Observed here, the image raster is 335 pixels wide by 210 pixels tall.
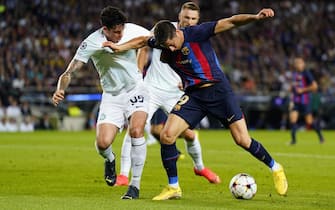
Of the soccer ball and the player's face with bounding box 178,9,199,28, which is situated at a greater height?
the player's face with bounding box 178,9,199,28

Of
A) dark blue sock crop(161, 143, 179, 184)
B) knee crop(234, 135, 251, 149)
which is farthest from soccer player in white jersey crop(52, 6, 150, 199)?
knee crop(234, 135, 251, 149)

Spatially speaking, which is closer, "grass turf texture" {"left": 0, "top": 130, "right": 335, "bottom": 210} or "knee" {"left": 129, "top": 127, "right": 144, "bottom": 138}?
"grass turf texture" {"left": 0, "top": 130, "right": 335, "bottom": 210}

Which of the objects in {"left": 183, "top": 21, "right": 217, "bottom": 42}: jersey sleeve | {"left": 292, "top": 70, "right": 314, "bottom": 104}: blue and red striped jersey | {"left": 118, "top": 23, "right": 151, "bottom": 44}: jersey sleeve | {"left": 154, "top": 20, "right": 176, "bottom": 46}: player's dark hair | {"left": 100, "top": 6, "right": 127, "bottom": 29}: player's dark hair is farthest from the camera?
{"left": 292, "top": 70, "right": 314, "bottom": 104}: blue and red striped jersey

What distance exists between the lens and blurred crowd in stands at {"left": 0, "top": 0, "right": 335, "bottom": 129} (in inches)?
1342

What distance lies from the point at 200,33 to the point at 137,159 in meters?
1.76

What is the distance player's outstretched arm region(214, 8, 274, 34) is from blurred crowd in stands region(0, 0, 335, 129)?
2252 cm

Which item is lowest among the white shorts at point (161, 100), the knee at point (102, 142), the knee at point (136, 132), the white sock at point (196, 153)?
the white sock at point (196, 153)

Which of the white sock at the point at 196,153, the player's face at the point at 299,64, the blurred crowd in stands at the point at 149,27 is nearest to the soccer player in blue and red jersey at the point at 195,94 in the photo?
the white sock at the point at 196,153

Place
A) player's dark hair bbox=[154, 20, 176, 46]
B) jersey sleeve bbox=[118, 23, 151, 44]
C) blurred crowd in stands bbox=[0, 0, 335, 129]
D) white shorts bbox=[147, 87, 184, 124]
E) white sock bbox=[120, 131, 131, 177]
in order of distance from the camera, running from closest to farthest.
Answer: player's dark hair bbox=[154, 20, 176, 46]
jersey sleeve bbox=[118, 23, 151, 44]
white sock bbox=[120, 131, 131, 177]
white shorts bbox=[147, 87, 184, 124]
blurred crowd in stands bbox=[0, 0, 335, 129]

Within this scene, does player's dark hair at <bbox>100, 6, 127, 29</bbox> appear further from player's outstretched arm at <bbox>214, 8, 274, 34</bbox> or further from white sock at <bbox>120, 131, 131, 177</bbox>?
white sock at <bbox>120, 131, 131, 177</bbox>

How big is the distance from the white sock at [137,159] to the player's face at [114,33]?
1.31 metres

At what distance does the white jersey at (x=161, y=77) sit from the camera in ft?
49.1

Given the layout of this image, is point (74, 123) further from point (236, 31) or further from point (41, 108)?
point (236, 31)

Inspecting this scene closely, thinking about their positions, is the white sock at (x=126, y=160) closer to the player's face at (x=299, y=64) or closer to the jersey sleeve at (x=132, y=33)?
the jersey sleeve at (x=132, y=33)
